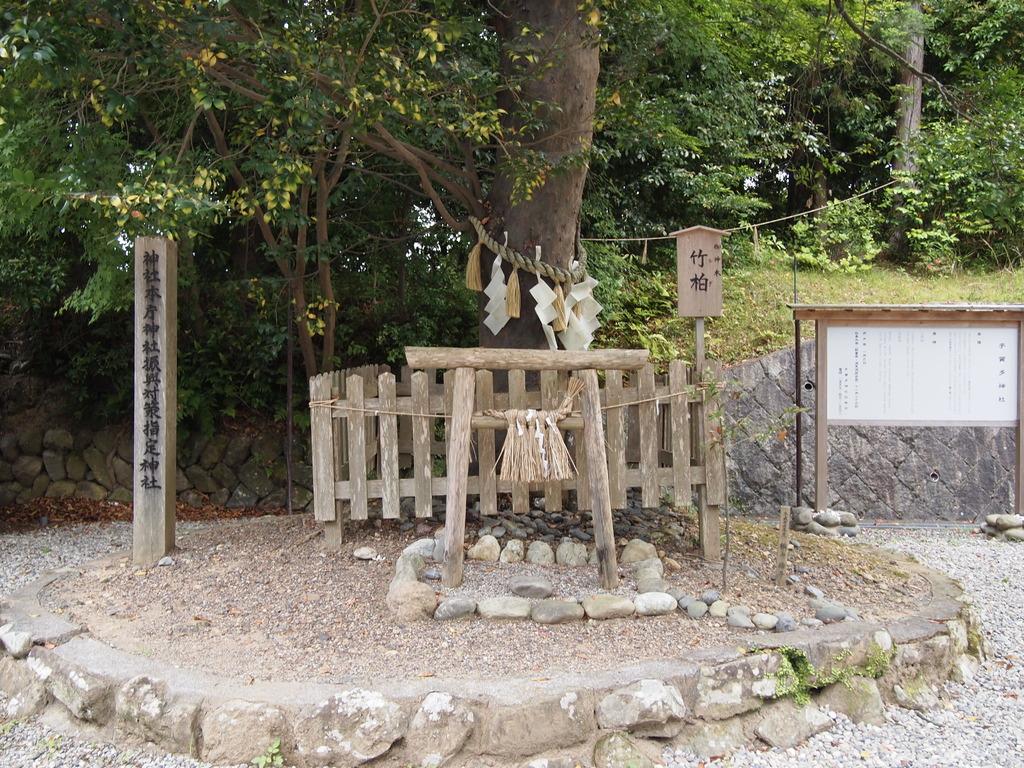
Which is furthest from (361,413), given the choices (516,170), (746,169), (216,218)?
(746,169)

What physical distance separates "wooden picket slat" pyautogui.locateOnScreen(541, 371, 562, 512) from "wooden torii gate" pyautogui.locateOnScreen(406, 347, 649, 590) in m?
0.44

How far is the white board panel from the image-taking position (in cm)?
667

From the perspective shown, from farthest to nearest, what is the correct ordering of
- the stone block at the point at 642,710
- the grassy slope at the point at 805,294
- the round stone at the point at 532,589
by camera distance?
the grassy slope at the point at 805,294
the round stone at the point at 532,589
the stone block at the point at 642,710

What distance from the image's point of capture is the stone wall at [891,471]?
8.16 m

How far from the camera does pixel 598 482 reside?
4.29m

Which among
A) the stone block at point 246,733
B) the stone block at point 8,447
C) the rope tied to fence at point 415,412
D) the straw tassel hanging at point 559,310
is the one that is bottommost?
the stone block at point 246,733

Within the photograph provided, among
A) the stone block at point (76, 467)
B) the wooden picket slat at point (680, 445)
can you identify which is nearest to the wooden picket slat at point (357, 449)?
the wooden picket slat at point (680, 445)

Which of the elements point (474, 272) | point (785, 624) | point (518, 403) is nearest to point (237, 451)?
point (474, 272)

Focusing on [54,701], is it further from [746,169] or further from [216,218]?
[746,169]

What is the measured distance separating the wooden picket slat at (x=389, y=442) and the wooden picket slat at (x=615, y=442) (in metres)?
1.32

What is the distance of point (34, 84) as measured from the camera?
4.93 meters

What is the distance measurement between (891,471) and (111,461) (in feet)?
27.6

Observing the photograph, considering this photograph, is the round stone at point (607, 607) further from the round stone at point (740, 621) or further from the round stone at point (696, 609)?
the round stone at point (740, 621)

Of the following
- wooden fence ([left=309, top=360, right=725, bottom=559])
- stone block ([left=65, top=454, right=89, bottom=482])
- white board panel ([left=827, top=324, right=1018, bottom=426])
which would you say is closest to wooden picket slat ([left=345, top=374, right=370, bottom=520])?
wooden fence ([left=309, top=360, right=725, bottom=559])
